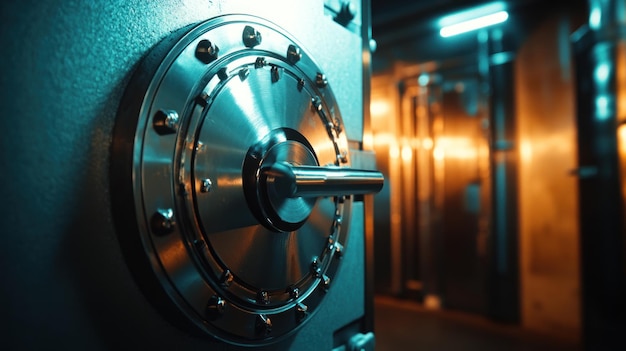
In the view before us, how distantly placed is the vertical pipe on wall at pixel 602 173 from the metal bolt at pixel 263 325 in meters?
1.90

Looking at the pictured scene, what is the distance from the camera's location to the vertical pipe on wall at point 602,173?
70.1 inches

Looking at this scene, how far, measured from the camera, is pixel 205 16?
426mm

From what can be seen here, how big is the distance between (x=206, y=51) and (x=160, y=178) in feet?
0.43

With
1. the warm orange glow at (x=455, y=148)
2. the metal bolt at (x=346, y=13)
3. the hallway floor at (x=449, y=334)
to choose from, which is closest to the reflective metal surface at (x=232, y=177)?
the metal bolt at (x=346, y=13)

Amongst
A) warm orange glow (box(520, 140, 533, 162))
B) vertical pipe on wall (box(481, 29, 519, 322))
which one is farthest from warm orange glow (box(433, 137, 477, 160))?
warm orange glow (box(520, 140, 533, 162))

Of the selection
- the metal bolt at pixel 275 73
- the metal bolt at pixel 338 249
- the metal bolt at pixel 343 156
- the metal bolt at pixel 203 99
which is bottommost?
the metal bolt at pixel 338 249

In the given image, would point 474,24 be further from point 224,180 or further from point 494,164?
point 224,180

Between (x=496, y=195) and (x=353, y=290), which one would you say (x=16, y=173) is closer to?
(x=353, y=290)

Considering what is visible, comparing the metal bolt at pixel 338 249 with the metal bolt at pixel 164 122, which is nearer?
the metal bolt at pixel 164 122

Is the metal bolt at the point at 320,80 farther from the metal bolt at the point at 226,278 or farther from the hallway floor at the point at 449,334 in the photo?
the hallway floor at the point at 449,334

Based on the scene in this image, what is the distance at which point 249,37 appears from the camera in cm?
44

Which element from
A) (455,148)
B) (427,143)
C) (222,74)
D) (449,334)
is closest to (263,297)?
(222,74)

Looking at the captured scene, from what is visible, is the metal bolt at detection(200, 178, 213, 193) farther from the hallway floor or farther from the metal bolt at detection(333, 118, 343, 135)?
the hallway floor

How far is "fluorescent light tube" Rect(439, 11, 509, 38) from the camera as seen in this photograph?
9.68 ft
